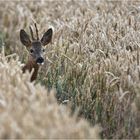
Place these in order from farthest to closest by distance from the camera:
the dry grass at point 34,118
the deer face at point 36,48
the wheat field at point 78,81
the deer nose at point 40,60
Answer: the deer face at point 36,48 < the deer nose at point 40,60 < the wheat field at point 78,81 < the dry grass at point 34,118

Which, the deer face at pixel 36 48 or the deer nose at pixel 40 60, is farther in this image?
the deer face at pixel 36 48

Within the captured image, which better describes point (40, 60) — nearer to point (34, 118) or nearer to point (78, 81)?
point (78, 81)

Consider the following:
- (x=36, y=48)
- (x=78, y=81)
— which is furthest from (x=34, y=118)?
(x=36, y=48)

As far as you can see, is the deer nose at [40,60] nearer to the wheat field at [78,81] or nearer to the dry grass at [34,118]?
the wheat field at [78,81]

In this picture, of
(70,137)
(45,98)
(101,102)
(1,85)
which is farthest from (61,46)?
(70,137)

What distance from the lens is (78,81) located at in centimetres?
922

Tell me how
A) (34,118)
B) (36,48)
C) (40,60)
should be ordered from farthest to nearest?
(36,48) < (40,60) < (34,118)

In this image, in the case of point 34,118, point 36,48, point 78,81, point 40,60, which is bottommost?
point 34,118

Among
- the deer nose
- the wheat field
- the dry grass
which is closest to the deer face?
the deer nose

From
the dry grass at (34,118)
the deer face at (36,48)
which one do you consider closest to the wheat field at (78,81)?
the dry grass at (34,118)

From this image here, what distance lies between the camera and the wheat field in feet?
19.3

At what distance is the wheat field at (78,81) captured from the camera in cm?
589

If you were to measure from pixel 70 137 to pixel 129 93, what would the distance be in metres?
2.27

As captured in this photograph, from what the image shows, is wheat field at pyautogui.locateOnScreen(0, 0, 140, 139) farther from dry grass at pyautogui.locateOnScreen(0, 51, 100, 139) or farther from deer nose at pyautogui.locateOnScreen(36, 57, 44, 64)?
deer nose at pyautogui.locateOnScreen(36, 57, 44, 64)
